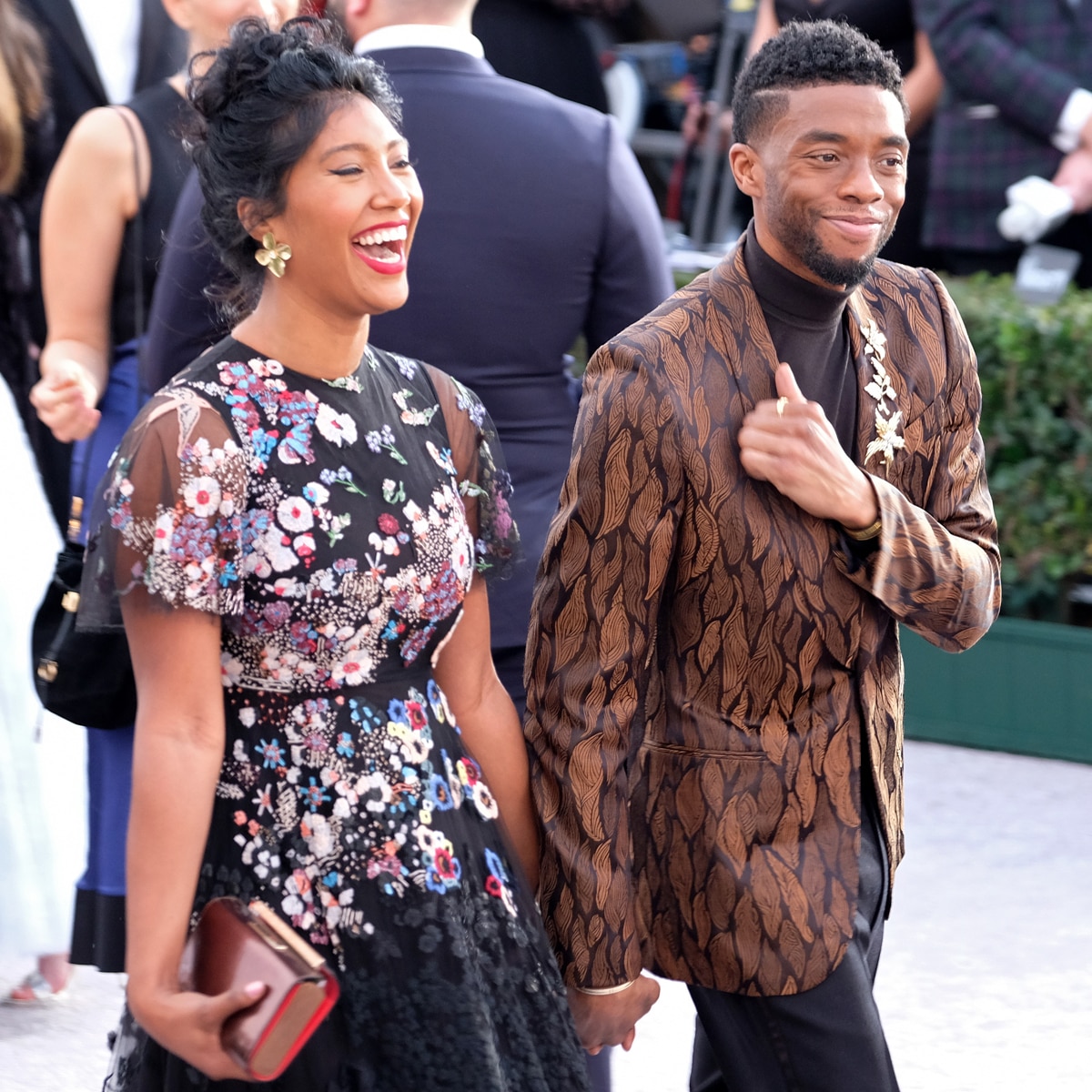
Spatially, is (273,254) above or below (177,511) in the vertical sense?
above

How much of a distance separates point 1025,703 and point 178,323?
3.74m

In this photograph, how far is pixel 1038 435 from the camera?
19.7ft

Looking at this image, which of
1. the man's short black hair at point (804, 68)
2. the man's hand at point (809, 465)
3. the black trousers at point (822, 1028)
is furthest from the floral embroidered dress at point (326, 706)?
the man's short black hair at point (804, 68)

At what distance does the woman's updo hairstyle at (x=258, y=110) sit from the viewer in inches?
91.4

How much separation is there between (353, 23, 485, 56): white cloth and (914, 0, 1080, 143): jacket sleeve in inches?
146

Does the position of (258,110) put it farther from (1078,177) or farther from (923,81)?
(923,81)

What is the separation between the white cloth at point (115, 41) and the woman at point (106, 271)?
1.02 m

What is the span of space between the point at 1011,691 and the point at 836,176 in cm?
399

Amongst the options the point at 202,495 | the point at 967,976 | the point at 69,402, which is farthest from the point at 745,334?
the point at 967,976

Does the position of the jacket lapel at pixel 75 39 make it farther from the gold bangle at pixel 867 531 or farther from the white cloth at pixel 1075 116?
the white cloth at pixel 1075 116

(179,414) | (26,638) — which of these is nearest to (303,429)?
(179,414)

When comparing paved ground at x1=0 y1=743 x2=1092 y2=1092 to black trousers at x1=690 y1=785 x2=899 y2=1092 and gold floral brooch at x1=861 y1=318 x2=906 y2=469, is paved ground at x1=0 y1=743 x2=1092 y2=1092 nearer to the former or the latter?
black trousers at x1=690 y1=785 x2=899 y2=1092

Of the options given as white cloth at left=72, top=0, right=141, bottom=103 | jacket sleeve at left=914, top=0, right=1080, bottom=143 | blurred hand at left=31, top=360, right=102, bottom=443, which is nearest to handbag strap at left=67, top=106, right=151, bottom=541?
blurred hand at left=31, top=360, right=102, bottom=443

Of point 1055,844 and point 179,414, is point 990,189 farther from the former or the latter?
point 179,414
